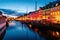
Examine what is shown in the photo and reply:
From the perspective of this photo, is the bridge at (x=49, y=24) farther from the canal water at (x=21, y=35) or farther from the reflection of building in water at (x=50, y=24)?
the canal water at (x=21, y=35)

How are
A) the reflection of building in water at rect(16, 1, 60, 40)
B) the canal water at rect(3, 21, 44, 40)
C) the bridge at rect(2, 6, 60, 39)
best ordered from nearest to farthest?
the canal water at rect(3, 21, 44, 40)
the reflection of building in water at rect(16, 1, 60, 40)
the bridge at rect(2, 6, 60, 39)

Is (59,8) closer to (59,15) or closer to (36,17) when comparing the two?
(59,15)

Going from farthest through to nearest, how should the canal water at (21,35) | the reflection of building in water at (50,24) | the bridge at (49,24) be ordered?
the bridge at (49,24) < the reflection of building in water at (50,24) < the canal water at (21,35)

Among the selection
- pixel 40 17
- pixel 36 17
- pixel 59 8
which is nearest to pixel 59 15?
pixel 59 8

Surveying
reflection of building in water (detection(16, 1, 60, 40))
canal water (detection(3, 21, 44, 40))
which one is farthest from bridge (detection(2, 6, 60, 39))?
canal water (detection(3, 21, 44, 40))

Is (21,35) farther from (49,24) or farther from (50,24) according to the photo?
(49,24)

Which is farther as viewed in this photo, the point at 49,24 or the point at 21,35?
the point at 49,24

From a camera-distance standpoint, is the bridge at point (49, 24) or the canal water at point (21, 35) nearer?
the canal water at point (21, 35)

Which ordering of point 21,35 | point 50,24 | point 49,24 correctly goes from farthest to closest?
point 49,24 → point 50,24 → point 21,35

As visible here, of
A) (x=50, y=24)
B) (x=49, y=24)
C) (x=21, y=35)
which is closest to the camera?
(x=21, y=35)

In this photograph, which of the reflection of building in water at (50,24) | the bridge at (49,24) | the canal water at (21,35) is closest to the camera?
the canal water at (21,35)

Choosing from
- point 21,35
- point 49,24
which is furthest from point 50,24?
point 21,35

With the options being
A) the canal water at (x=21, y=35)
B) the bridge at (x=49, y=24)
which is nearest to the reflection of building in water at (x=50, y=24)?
the bridge at (x=49, y=24)

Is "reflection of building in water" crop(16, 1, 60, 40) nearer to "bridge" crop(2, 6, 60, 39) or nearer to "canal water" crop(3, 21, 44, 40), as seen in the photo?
"bridge" crop(2, 6, 60, 39)
